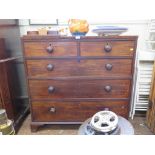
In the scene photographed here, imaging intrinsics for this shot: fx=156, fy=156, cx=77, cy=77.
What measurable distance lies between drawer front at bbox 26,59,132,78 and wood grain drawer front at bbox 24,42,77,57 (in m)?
0.07

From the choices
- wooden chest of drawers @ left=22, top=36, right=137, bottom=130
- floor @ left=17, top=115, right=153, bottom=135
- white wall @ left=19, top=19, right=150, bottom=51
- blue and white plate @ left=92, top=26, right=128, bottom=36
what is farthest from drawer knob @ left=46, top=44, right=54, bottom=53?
floor @ left=17, top=115, right=153, bottom=135

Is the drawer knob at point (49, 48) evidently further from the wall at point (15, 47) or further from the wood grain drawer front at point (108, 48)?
the wall at point (15, 47)

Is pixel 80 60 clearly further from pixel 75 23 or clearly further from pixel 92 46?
pixel 75 23

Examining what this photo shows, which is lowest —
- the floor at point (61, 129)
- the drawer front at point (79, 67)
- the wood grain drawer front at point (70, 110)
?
the floor at point (61, 129)

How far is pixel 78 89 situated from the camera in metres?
1.38

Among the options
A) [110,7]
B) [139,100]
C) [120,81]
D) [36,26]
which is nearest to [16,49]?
[36,26]

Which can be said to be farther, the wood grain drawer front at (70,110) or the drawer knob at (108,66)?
the wood grain drawer front at (70,110)

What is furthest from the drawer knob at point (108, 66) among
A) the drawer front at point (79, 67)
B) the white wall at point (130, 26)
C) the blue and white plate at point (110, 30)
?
the white wall at point (130, 26)

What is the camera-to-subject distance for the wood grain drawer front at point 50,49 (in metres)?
1.25

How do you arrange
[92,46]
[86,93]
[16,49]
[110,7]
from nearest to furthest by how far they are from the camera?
[110,7] < [92,46] < [86,93] < [16,49]

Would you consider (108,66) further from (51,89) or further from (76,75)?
(51,89)

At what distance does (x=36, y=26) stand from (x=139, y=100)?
4.57 feet
